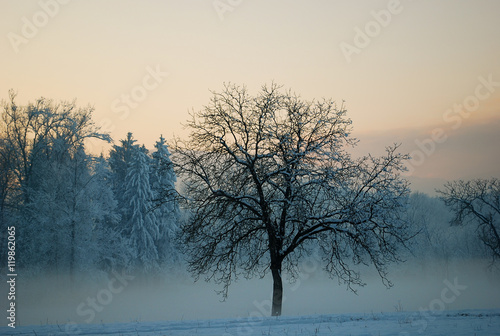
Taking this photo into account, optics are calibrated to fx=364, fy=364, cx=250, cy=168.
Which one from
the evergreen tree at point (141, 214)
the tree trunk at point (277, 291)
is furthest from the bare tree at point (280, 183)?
the evergreen tree at point (141, 214)

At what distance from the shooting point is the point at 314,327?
9836 mm

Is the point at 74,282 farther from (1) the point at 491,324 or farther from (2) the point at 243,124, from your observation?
(1) the point at 491,324

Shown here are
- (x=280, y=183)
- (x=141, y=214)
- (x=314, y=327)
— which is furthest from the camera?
(x=141, y=214)

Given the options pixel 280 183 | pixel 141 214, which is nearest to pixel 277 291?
pixel 280 183

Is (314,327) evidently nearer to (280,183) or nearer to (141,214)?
(280,183)

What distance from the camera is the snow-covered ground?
9086 millimetres

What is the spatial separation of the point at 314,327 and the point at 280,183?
5622 mm

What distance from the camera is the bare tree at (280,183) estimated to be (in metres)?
13.1

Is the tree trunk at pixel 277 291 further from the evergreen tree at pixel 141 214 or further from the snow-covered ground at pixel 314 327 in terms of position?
the evergreen tree at pixel 141 214

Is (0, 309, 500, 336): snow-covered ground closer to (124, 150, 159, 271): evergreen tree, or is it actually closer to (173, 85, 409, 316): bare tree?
(173, 85, 409, 316): bare tree

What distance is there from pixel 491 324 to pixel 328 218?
19.3 ft

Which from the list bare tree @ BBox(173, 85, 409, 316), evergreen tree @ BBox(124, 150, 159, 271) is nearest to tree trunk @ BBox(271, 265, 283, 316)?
bare tree @ BBox(173, 85, 409, 316)

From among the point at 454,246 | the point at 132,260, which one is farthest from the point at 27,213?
the point at 454,246

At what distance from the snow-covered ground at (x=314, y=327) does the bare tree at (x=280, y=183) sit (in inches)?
95.8
